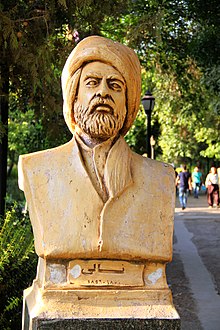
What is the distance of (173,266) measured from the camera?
10500 millimetres

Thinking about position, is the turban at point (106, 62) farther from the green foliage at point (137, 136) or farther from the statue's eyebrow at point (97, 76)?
the green foliage at point (137, 136)

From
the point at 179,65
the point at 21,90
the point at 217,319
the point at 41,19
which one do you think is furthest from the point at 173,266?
the point at 179,65

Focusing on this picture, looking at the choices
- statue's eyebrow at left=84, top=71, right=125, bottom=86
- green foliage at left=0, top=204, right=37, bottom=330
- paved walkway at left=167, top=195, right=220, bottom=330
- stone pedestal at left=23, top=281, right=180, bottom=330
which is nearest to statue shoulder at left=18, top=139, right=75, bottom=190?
statue's eyebrow at left=84, top=71, right=125, bottom=86

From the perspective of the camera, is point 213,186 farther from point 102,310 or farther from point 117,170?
point 102,310

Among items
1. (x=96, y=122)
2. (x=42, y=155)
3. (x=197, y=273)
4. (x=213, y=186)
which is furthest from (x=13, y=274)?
(x=213, y=186)

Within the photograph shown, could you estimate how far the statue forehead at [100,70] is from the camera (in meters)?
3.31

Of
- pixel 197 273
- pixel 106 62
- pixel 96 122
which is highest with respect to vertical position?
pixel 106 62

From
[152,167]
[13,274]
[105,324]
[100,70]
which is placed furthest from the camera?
[13,274]

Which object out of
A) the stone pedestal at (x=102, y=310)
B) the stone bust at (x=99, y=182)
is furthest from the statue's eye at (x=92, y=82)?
the stone pedestal at (x=102, y=310)

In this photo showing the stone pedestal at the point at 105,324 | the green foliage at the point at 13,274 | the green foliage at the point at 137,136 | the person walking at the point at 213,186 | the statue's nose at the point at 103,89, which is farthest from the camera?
the green foliage at the point at 137,136

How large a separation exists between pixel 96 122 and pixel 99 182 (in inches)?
13.2

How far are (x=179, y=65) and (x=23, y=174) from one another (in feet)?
39.9

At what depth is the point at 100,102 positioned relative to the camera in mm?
3262

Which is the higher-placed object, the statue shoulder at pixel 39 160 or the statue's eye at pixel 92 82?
the statue's eye at pixel 92 82
